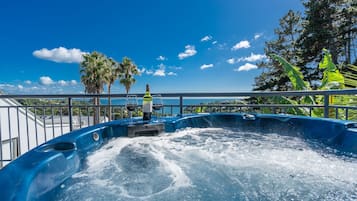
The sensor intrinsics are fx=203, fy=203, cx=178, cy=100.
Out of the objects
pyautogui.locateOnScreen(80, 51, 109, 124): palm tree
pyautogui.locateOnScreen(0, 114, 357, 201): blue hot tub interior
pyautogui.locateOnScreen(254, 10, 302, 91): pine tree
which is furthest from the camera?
pyautogui.locateOnScreen(80, 51, 109, 124): palm tree

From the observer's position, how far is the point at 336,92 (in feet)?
7.28

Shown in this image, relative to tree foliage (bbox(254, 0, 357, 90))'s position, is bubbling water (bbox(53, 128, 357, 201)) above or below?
below

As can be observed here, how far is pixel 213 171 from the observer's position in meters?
1.29

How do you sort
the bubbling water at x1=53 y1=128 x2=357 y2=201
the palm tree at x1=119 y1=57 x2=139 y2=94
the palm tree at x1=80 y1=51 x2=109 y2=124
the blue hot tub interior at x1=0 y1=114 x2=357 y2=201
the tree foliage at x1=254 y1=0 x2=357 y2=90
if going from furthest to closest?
the palm tree at x1=119 y1=57 x2=139 y2=94, the palm tree at x1=80 y1=51 x2=109 y2=124, the tree foliage at x1=254 y1=0 x2=357 y2=90, the bubbling water at x1=53 y1=128 x2=357 y2=201, the blue hot tub interior at x1=0 y1=114 x2=357 y2=201

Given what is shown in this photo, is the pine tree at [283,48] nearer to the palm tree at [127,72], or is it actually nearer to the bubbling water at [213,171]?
the palm tree at [127,72]

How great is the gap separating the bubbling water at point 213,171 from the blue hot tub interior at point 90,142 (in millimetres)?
91

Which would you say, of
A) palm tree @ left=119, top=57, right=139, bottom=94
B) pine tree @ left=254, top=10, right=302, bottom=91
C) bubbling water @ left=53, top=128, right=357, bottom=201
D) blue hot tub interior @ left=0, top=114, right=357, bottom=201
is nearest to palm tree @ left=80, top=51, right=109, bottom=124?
palm tree @ left=119, top=57, right=139, bottom=94

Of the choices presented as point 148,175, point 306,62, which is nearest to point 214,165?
point 148,175

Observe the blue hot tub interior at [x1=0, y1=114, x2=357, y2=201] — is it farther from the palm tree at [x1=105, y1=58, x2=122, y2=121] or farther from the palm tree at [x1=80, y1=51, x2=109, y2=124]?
the palm tree at [x1=105, y1=58, x2=122, y2=121]

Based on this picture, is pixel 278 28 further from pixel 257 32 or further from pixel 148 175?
pixel 148 175

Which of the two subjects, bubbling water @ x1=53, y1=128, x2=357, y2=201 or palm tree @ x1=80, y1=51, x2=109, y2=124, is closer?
bubbling water @ x1=53, y1=128, x2=357, y2=201

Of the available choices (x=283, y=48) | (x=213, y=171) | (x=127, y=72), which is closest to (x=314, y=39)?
(x=283, y=48)

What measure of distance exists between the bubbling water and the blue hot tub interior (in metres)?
0.09

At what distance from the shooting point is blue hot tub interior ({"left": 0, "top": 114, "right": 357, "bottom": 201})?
85cm
